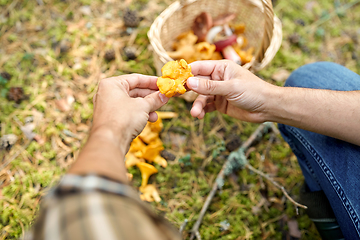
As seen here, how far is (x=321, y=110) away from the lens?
1.71 meters

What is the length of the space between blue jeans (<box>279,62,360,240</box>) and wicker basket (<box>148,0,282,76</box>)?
447 mm

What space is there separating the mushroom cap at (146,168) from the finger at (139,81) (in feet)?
2.74

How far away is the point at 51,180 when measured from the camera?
7.82ft

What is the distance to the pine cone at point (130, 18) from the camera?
3162 mm

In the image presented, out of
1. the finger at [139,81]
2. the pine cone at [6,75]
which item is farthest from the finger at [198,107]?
the pine cone at [6,75]

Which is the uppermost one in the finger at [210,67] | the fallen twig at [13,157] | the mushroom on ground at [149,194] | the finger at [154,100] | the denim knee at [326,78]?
the finger at [210,67]

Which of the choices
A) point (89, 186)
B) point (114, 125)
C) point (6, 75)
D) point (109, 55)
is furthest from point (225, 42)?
point (6, 75)

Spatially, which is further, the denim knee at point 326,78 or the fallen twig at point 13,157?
the fallen twig at point 13,157

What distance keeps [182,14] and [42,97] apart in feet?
6.77

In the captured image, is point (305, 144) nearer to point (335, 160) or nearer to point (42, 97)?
point (335, 160)

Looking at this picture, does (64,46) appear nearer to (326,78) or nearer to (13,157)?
(13,157)

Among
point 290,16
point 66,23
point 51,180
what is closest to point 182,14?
point 66,23

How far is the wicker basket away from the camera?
2372 mm

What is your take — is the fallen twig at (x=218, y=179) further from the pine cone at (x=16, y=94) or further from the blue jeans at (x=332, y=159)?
the pine cone at (x=16, y=94)
